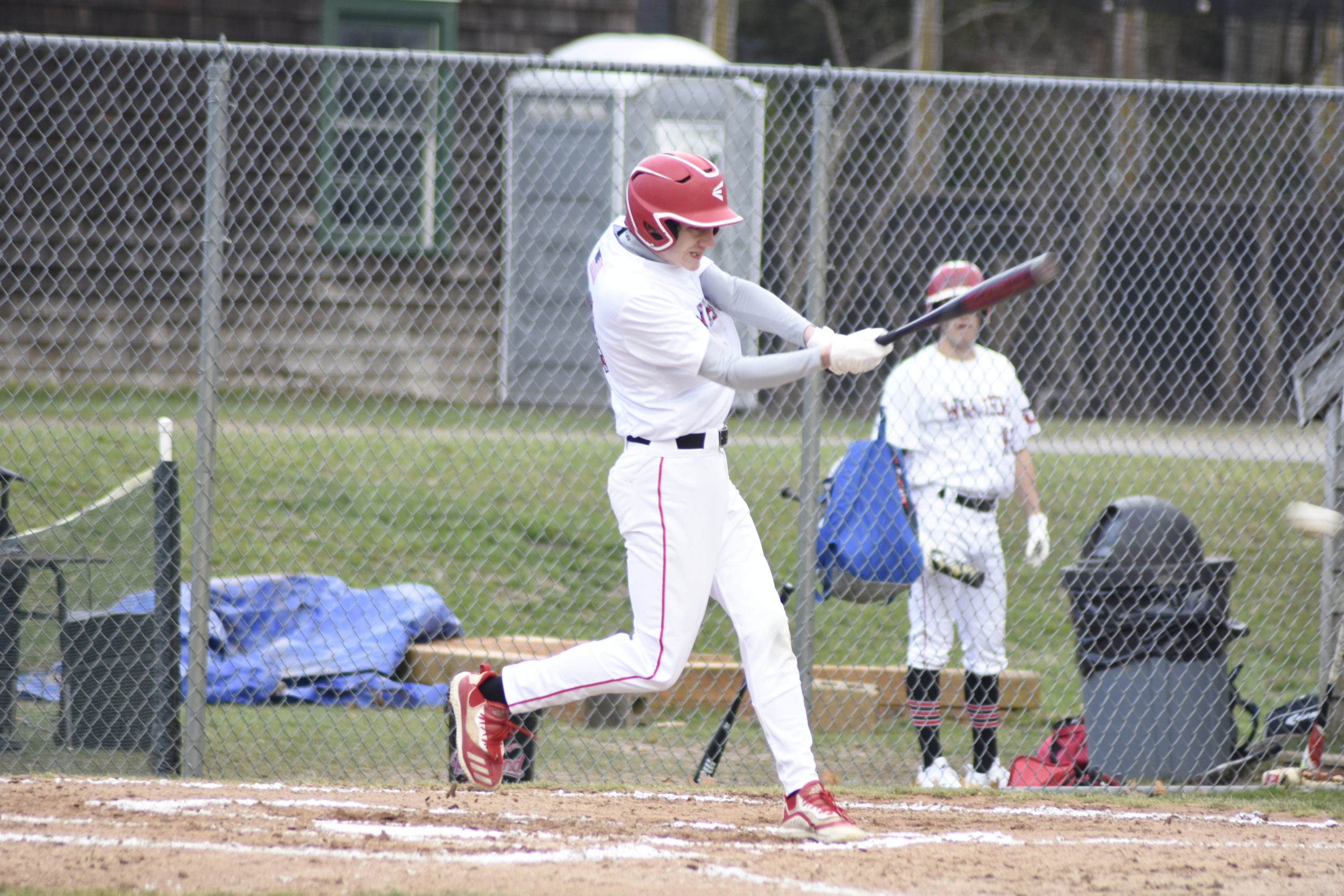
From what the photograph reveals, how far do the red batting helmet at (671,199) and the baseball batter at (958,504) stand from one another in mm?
Result: 1719

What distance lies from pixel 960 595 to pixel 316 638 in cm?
314

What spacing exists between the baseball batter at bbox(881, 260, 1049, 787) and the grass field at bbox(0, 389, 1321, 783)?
0.59m

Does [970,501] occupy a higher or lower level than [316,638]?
higher

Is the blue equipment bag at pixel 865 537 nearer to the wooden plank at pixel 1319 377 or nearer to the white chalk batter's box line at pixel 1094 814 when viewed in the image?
the white chalk batter's box line at pixel 1094 814

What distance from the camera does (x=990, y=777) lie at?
4953 millimetres

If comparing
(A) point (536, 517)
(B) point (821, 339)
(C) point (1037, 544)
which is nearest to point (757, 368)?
(B) point (821, 339)

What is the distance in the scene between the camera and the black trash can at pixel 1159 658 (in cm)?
486

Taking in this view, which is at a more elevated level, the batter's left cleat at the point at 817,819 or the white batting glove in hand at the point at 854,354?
the white batting glove in hand at the point at 854,354

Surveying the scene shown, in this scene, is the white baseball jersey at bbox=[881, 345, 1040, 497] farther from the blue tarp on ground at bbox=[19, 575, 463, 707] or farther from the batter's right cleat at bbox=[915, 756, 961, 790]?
the blue tarp on ground at bbox=[19, 575, 463, 707]

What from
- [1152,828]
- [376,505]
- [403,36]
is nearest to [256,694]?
[376,505]

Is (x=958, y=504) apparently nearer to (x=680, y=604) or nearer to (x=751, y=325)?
(x=751, y=325)

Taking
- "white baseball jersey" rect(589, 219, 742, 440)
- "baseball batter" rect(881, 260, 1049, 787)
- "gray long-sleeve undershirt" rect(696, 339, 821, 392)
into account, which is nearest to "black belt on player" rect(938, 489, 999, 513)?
"baseball batter" rect(881, 260, 1049, 787)

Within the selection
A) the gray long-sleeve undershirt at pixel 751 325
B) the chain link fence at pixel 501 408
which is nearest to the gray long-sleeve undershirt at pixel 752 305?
the gray long-sleeve undershirt at pixel 751 325

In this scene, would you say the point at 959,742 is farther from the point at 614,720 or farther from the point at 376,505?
the point at 376,505
